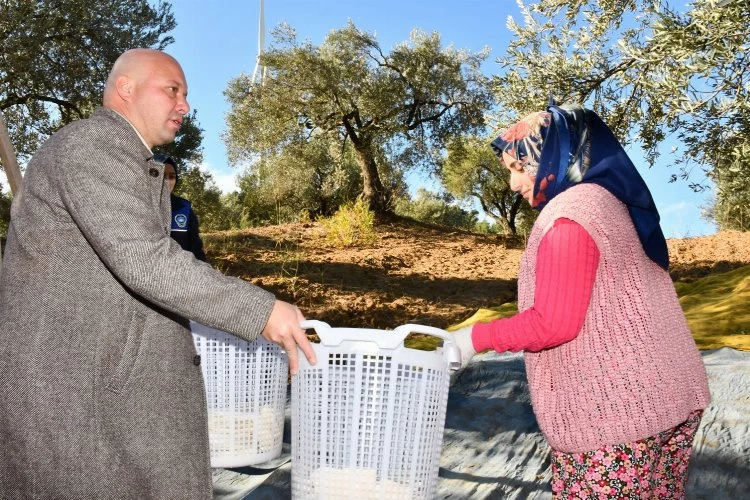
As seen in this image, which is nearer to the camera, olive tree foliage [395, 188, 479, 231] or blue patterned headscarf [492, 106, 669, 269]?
A: blue patterned headscarf [492, 106, 669, 269]

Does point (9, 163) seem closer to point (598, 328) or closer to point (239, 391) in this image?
point (239, 391)

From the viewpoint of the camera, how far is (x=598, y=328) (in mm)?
1784

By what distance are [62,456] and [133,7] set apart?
481 inches

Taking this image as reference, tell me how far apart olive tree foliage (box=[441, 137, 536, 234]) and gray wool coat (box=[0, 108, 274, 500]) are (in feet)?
50.1

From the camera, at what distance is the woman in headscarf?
173 cm

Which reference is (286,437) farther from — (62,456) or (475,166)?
(475,166)

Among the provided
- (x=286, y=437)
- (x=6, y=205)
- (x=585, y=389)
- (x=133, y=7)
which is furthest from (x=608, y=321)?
(x=6, y=205)

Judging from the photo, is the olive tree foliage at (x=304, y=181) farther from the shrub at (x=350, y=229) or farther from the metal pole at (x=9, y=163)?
the metal pole at (x=9, y=163)

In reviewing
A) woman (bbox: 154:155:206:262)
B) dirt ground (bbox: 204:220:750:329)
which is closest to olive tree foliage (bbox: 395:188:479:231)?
dirt ground (bbox: 204:220:750:329)

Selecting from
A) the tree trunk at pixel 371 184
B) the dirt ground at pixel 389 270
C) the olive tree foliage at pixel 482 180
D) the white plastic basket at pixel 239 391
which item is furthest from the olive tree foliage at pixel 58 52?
the white plastic basket at pixel 239 391

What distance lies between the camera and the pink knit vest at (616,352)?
1.78 m

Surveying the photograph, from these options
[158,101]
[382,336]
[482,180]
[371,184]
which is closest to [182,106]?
[158,101]

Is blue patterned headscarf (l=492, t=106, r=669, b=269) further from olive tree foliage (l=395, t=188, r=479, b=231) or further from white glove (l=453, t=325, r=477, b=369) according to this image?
olive tree foliage (l=395, t=188, r=479, b=231)

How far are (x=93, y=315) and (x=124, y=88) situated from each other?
0.57 m
